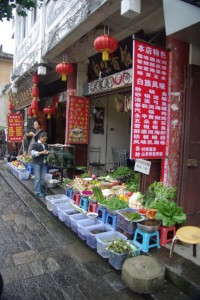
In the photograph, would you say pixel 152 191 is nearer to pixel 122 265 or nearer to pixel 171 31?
pixel 122 265

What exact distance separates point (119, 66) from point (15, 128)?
373 inches

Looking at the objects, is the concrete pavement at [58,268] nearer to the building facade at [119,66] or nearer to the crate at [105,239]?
the crate at [105,239]

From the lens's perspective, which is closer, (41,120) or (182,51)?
(182,51)

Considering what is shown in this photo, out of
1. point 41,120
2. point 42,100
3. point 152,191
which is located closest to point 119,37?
point 152,191

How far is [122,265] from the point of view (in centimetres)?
423

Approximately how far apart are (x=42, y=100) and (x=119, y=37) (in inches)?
315

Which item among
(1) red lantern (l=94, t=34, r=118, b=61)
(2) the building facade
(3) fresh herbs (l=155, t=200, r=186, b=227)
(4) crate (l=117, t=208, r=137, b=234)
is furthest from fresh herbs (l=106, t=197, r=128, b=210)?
(1) red lantern (l=94, t=34, r=118, b=61)

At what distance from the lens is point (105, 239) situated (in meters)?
4.96

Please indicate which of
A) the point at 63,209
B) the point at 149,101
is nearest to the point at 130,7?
the point at 149,101

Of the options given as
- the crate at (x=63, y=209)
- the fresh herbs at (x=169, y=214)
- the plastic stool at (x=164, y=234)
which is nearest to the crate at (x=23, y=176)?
the crate at (x=63, y=209)

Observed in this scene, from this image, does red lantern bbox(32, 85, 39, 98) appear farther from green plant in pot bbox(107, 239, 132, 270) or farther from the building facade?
green plant in pot bbox(107, 239, 132, 270)

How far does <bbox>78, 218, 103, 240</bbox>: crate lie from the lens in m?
5.33

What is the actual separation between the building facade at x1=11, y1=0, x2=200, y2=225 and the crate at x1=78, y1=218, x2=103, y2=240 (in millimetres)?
1384

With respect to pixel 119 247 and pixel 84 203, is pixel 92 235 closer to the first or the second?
pixel 119 247
